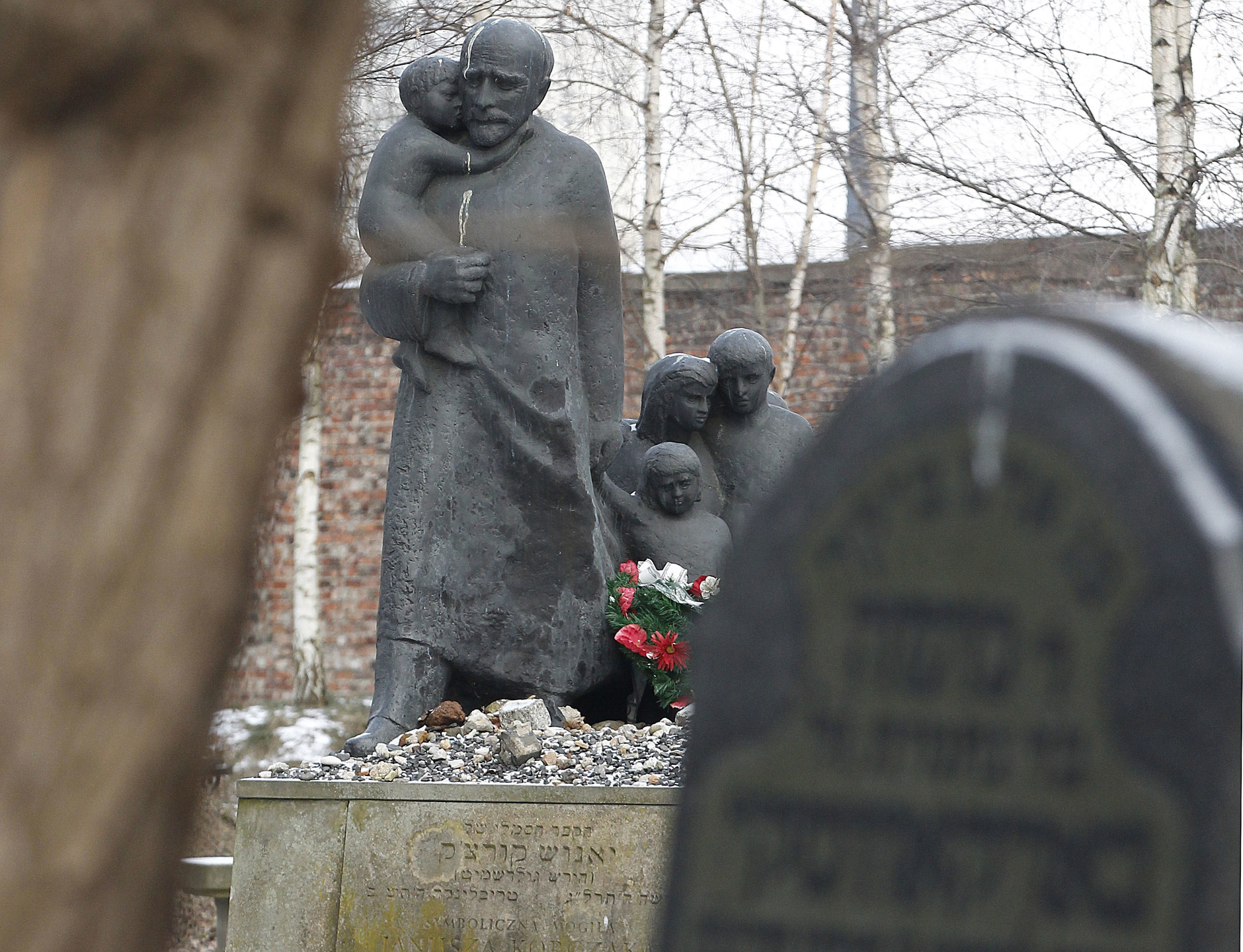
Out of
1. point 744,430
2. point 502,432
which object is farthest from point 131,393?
point 744,430

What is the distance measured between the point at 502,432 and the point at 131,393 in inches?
176

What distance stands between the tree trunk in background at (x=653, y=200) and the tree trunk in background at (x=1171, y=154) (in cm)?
434

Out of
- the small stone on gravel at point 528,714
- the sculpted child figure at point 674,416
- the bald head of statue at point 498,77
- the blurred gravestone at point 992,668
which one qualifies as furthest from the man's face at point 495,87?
the blurred gravestone at point 992,668

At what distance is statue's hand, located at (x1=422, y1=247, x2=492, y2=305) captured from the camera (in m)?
4.68

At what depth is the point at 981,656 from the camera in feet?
2.00

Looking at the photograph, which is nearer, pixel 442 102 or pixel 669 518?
pixel 442 102

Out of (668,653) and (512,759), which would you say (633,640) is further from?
(512,759)

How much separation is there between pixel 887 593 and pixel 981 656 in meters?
0.05

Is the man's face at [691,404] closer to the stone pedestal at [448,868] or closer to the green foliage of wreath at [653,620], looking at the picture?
the green foliage of wreath at [653,620]

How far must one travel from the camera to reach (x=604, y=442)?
203 inches

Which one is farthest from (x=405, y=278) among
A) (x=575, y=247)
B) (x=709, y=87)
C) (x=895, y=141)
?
(x=709, y=87)

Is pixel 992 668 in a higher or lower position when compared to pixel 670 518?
lower

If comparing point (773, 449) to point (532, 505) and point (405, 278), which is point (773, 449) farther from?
point (405, 278)

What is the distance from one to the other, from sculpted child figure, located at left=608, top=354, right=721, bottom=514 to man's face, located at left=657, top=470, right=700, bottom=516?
0.17 metres
